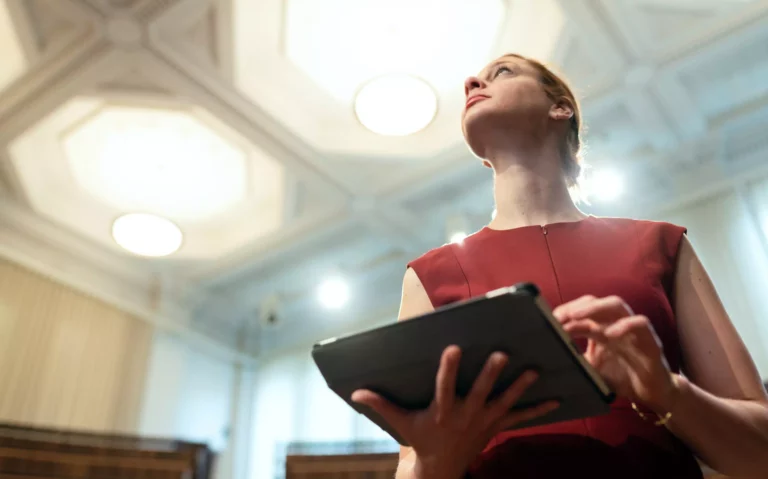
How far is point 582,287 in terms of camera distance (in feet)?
3.28

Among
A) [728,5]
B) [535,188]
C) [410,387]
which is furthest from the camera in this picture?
[728,5]

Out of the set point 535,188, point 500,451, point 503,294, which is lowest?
point 500,451

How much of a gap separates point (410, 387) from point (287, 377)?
6.51 metres

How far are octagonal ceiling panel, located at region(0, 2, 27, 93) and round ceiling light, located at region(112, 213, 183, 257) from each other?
4.61 feet

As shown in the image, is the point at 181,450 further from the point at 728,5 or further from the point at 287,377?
the point at 728,5

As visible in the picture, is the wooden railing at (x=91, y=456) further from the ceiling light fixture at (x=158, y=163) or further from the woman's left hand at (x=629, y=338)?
the woman's left hand at (x=629, y=338)

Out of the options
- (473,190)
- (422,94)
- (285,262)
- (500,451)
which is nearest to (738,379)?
(500,451)

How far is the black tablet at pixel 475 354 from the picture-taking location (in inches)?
29.3

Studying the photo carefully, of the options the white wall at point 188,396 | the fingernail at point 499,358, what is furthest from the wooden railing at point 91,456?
the fingernail at point 499,358

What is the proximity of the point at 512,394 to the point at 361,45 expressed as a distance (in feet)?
12.5

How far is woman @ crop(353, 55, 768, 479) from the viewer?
0.82m

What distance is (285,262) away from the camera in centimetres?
621

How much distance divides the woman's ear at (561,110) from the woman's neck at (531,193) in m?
0.09

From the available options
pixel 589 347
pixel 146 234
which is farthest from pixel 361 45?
pixel 589 347
